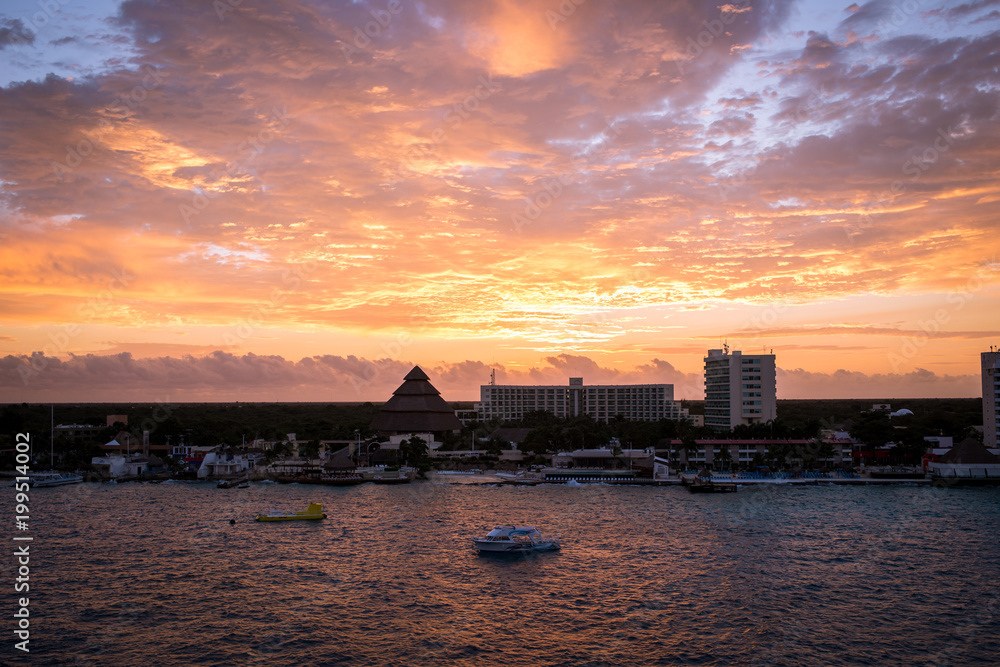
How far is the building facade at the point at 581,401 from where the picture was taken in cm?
17862

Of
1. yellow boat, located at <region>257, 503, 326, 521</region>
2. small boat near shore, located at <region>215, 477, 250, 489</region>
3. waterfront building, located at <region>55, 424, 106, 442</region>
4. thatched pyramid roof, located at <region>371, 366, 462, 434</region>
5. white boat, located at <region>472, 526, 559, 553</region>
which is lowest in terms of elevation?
small boat near shore, located at <region>215, 477, 250, 489</region>

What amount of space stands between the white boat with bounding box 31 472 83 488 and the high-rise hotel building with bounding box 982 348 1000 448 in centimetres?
13431

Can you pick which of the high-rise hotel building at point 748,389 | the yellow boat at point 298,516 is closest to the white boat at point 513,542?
the yellow boat at point 298,516

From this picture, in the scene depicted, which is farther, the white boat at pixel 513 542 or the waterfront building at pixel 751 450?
the waterfront building at pixel 751 450

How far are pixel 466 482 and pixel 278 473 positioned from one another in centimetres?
2823

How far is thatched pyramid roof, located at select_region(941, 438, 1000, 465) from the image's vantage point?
297ft

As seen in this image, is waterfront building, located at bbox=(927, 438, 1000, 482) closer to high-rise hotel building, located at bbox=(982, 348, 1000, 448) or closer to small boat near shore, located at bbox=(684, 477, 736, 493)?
high-rise hotel building, located at bbox=(982, 348, 1000, 448)

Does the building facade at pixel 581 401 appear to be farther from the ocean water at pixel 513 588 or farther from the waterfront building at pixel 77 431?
the ocean water at pixel 513 588

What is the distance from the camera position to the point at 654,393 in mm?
179250

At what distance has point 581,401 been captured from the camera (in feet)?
611

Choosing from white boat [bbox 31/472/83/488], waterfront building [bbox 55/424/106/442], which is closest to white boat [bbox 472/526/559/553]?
white boat [bbox 31/472/83/488]

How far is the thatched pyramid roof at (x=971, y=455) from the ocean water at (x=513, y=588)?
2674 cm

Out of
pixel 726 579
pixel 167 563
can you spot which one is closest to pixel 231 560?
pixel 167 563

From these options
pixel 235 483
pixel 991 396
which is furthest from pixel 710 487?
pixel 235 483
